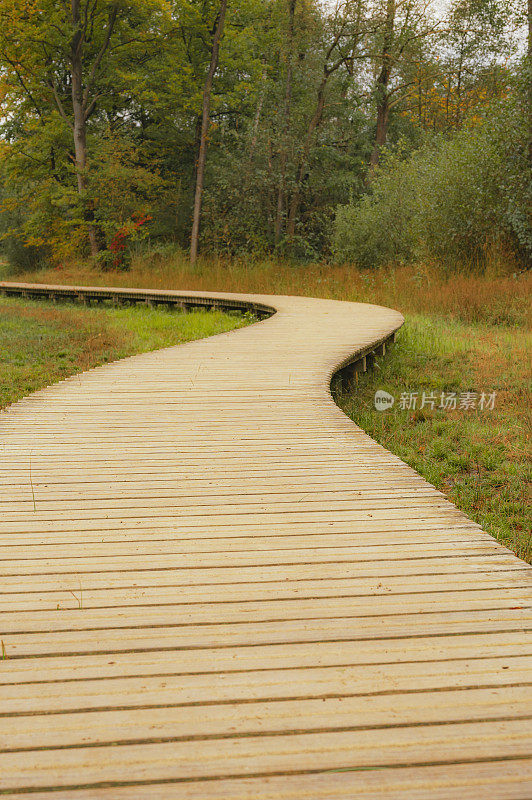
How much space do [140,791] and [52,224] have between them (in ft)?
77.7

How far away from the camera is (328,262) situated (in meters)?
19.2

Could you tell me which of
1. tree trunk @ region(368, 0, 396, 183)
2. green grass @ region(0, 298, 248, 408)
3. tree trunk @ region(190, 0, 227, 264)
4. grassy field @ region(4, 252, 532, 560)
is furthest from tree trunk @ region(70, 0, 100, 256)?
tree trunk @ region(368, 0, 396, 183)

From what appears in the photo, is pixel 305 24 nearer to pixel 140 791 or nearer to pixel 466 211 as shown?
pixel 466 211

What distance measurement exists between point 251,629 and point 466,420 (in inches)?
178

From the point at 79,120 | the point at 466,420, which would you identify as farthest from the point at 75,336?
the point at 79,120

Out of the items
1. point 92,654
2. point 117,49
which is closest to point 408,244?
point 117,49

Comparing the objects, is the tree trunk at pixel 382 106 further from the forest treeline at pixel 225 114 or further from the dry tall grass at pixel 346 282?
the dry tall grass at pixel 346 282

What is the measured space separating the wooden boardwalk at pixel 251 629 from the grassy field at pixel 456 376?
1232 millimetres

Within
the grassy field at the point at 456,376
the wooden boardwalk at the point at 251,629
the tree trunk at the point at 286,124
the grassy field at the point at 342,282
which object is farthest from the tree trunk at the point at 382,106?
the wooden boardwalk at the point at 251,629

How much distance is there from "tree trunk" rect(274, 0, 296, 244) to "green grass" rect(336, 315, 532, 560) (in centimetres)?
1067

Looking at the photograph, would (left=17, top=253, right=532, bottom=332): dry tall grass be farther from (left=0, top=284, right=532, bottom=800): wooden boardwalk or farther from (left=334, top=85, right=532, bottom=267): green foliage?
(left=0, top=284, right=532, bottom=800): wooden boardwalk

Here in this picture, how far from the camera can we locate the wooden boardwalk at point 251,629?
4.59 ft

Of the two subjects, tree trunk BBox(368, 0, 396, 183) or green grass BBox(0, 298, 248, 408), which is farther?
tree trunk BBox(368, 0, 396, 183)

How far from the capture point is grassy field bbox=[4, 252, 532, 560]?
14.9 feet
